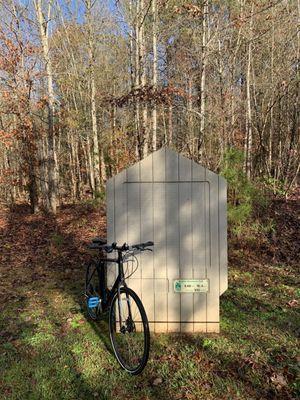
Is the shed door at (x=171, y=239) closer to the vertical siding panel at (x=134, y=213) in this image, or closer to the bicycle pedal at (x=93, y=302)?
the vertical siding panel at (x=134, y=213)

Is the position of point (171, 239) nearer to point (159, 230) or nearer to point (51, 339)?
point (159, 230)

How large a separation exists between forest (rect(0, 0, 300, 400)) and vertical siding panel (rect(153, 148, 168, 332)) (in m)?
0.38

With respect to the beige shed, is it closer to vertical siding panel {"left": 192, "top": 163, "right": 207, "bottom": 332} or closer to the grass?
vertical siding panel {"left": 192, "top": 163, "right": 207, "bottom": 332}

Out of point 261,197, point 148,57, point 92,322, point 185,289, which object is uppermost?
point 148,57

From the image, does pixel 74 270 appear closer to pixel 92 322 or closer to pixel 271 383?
pixel 92 322

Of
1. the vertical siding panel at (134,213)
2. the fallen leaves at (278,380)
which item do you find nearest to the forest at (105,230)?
the fallen leaves at (278,380)

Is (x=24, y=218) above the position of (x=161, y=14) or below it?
below

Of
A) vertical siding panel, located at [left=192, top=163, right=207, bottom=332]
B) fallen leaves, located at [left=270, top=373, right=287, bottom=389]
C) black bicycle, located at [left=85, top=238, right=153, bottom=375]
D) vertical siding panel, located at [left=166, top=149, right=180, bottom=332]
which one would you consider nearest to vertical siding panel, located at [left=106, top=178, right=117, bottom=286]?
black bicycle, located at [left=85, top=238, right=153, bottom=375]

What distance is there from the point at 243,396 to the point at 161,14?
42.5 feet

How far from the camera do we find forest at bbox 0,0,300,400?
3.22 meters

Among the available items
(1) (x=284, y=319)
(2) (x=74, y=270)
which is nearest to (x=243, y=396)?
(1) (x=284, y=319)

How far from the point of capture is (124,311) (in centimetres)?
364

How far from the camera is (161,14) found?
1289 centimetres

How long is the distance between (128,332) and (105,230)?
20.8ft
